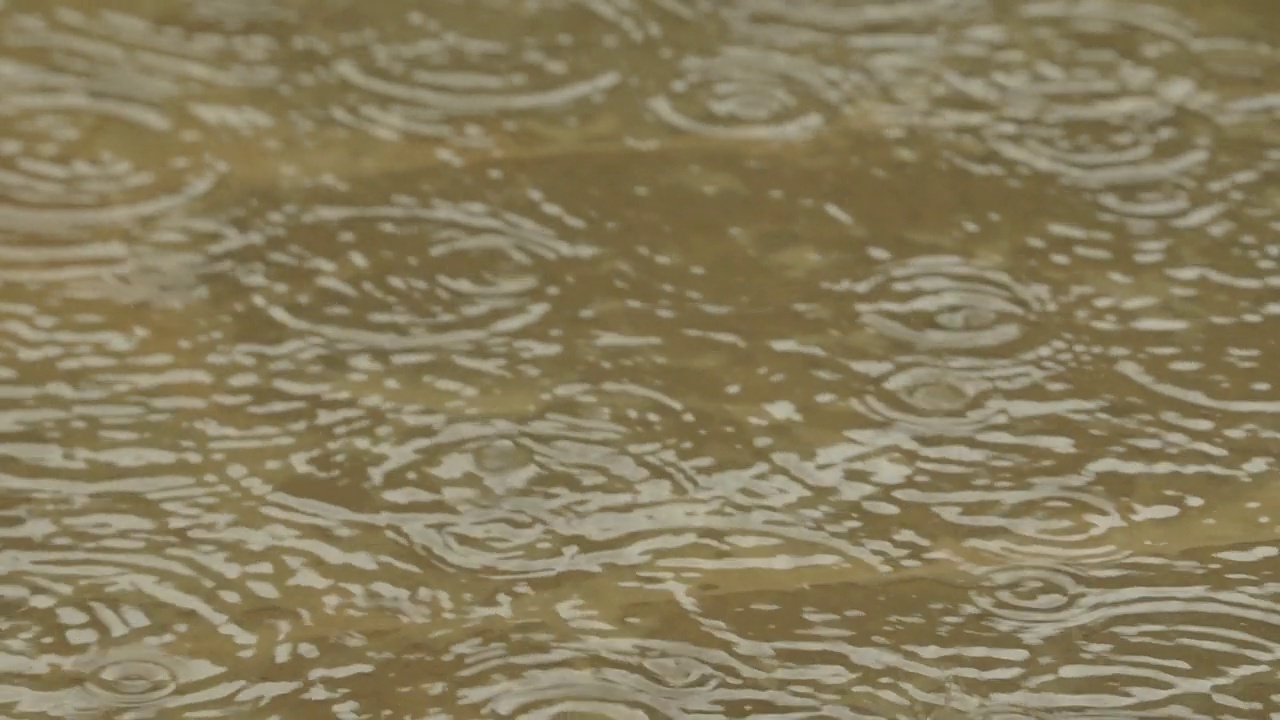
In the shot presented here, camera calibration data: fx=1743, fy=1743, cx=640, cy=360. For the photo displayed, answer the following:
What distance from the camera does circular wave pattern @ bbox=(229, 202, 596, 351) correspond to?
79 cm

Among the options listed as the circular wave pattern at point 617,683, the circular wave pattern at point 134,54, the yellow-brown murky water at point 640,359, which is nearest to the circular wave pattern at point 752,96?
the yellow-brown murky water at point 640,359

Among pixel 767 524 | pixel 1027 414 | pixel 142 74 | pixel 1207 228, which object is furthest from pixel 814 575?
pixel 142 74

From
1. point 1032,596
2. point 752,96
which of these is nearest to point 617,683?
point 1032,596

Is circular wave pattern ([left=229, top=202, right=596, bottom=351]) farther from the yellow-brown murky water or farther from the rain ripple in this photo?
the rain ripple

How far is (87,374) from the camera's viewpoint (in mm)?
759

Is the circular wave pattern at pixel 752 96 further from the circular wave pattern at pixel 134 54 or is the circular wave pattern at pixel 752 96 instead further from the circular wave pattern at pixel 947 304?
the circular wave pattern at pixel 134 54

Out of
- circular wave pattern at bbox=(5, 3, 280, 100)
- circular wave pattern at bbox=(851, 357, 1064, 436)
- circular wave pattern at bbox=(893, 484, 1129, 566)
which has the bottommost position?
circular wave pattern at bbox=(893, 484, 1129, 566)

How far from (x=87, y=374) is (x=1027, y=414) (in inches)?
16.1

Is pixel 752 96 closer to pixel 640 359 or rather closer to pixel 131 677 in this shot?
pixel 640 359

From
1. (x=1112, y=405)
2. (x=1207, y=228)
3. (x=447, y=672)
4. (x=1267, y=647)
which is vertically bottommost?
(x=447, y=672)

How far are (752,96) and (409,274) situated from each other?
0.22 meters

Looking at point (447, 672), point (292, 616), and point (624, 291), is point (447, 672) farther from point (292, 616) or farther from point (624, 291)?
point (624, 291)

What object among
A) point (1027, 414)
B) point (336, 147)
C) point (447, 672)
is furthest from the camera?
point (336, 147)

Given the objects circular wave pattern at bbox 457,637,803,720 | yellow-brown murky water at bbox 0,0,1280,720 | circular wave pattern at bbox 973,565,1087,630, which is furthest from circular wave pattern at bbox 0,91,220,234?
circular wave pattern at bbox 973,565,1087,630
